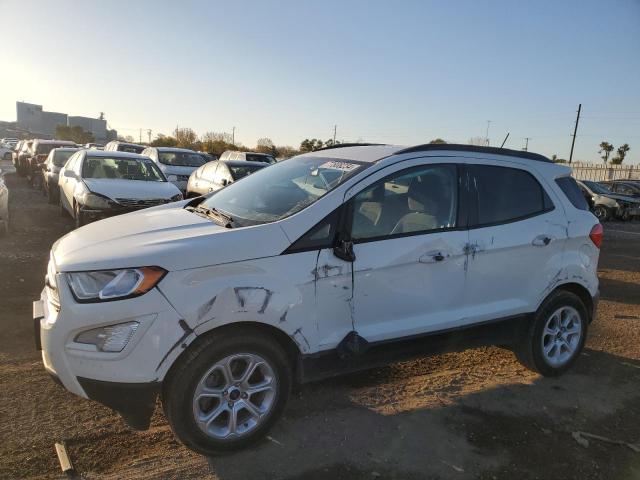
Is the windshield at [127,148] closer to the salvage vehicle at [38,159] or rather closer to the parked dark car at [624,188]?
the salvage vehicle at [38,159]

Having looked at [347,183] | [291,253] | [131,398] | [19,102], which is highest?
[19,102]

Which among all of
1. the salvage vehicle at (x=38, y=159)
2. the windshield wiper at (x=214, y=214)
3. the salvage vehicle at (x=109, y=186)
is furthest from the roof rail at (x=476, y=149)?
the salvage vehicle at (x=38, y=159)

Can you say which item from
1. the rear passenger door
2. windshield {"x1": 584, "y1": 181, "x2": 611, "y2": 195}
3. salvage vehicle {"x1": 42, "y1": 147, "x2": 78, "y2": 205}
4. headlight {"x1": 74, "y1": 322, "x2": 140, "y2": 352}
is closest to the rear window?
the rear passenger door

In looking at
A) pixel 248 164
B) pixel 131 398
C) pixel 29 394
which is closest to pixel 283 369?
pixel 131 398

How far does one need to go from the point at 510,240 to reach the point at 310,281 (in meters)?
1.72

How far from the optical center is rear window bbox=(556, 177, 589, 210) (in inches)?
166

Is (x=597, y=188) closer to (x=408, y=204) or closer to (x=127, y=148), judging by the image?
(x=127, y=148)

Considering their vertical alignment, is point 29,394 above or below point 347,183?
below

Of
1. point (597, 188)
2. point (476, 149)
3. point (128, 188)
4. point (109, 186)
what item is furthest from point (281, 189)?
point (597, 188)

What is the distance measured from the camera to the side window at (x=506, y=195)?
3.75 meters

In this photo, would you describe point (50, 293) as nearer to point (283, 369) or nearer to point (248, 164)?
point (283, 369)

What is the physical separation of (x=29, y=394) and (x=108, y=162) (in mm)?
6999

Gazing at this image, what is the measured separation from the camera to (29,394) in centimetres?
352

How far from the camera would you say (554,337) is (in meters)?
4.26
